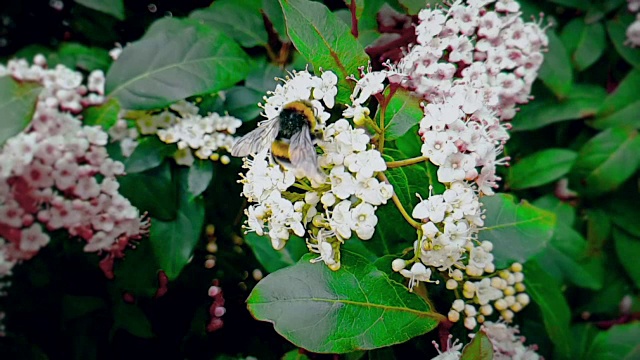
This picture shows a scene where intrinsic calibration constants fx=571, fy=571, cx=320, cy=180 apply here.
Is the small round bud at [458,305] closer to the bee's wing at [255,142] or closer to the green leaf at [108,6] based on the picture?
the bee's wing at [255,142]

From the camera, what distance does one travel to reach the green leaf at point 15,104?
0.75 m

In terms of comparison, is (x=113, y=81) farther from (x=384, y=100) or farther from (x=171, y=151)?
(x=384, y=100)

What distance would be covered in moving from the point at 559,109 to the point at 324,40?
0.76 meters

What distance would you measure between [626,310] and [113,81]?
3.86 ft

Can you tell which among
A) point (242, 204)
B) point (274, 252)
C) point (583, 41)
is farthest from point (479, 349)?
point (583, 41)

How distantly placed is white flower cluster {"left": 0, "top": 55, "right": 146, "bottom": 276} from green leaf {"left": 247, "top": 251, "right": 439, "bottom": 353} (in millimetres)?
336

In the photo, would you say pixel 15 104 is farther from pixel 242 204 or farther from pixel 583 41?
pixel 583 41

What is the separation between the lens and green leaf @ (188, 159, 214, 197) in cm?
89

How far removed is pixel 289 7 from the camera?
669 millimetres

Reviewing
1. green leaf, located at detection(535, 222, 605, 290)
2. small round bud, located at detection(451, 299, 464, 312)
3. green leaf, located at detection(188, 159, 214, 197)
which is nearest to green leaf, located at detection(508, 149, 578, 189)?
green leaf, located at detection(535, 222, 605, 290)

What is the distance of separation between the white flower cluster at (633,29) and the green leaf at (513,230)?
68 cm

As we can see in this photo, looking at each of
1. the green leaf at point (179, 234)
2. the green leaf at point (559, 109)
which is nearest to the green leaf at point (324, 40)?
the green leaf at point (179, 234)

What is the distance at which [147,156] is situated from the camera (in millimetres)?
901

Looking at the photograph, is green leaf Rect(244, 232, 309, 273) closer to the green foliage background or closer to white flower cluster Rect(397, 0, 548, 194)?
the green foliage background
